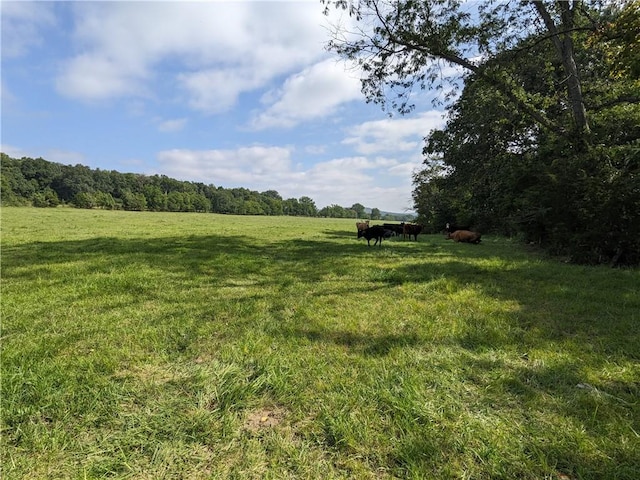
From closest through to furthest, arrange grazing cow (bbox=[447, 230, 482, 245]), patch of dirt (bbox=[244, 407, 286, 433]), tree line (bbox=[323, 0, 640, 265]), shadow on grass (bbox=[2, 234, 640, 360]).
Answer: patch of dirt (bbox=[244, 407, 286, 433]), shadow on grass (bbox=[2, 234, 640, 360]), tree line (bbox=[323, 0, 640, 265]), grazing cow (bbox=[447, 230, 482, 245])

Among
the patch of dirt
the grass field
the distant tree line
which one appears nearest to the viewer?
the grass field

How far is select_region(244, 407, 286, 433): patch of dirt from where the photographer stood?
244 cm

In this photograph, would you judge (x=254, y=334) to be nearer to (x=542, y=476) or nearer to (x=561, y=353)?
(x=542, y=476)

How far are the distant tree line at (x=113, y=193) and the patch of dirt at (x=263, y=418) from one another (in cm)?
9179

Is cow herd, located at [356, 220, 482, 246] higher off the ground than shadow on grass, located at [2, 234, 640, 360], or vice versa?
cow herd, located at [356, 220, 482, 246]

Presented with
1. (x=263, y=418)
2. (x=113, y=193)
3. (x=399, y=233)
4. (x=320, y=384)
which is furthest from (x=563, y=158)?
(x=113, y=193)

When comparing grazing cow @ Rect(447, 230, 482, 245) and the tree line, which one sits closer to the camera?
the tree line

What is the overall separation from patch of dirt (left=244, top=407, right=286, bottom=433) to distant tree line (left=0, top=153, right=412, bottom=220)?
91795 mm

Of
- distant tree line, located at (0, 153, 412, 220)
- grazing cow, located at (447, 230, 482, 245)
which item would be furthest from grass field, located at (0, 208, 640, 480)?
distant tree line, located at (0, 153, 412, 220)

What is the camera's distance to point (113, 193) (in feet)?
346

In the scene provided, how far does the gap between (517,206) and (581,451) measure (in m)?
14.8

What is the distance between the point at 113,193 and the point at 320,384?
125 m

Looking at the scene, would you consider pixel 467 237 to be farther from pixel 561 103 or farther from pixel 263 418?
pixel 263 418

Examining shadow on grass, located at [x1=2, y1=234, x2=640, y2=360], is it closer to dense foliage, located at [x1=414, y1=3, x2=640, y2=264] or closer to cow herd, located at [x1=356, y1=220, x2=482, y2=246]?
dense foliage, located at [x1=414, y1=3, x2=640, y2=264]
